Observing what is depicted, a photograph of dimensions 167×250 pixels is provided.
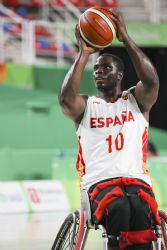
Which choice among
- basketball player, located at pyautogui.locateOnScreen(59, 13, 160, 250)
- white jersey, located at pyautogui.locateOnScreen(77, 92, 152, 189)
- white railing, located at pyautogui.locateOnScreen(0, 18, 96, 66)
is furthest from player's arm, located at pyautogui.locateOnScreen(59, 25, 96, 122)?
white railing, located at pyautogui.locateOnScreen(0, 18, 96, 66)

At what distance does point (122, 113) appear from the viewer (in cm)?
554

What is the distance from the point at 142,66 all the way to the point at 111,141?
0.53 meters

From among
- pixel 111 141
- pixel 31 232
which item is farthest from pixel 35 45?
pixel 111 141

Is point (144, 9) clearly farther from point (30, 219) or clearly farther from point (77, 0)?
point (30, 219)

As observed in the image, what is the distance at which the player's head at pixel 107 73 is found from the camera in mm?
5570

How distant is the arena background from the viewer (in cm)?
1263

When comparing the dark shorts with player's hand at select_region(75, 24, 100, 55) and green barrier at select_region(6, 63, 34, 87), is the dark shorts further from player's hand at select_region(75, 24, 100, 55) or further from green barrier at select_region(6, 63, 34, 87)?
green barrier at select_region(6, 63, 34, 87)

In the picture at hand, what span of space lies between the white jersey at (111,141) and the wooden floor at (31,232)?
2.95 m

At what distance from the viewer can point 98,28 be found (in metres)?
5.29

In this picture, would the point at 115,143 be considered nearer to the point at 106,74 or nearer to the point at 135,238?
the point at 106,74

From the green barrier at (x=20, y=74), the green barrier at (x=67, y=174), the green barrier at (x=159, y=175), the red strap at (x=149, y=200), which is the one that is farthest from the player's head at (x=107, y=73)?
the green barrier at (x=20, y=74)

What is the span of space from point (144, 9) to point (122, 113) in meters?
15.1

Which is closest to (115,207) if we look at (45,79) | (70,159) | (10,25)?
(70,159)

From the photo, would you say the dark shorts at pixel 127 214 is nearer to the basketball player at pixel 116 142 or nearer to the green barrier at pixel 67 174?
the basketball player at pixel 116 142
